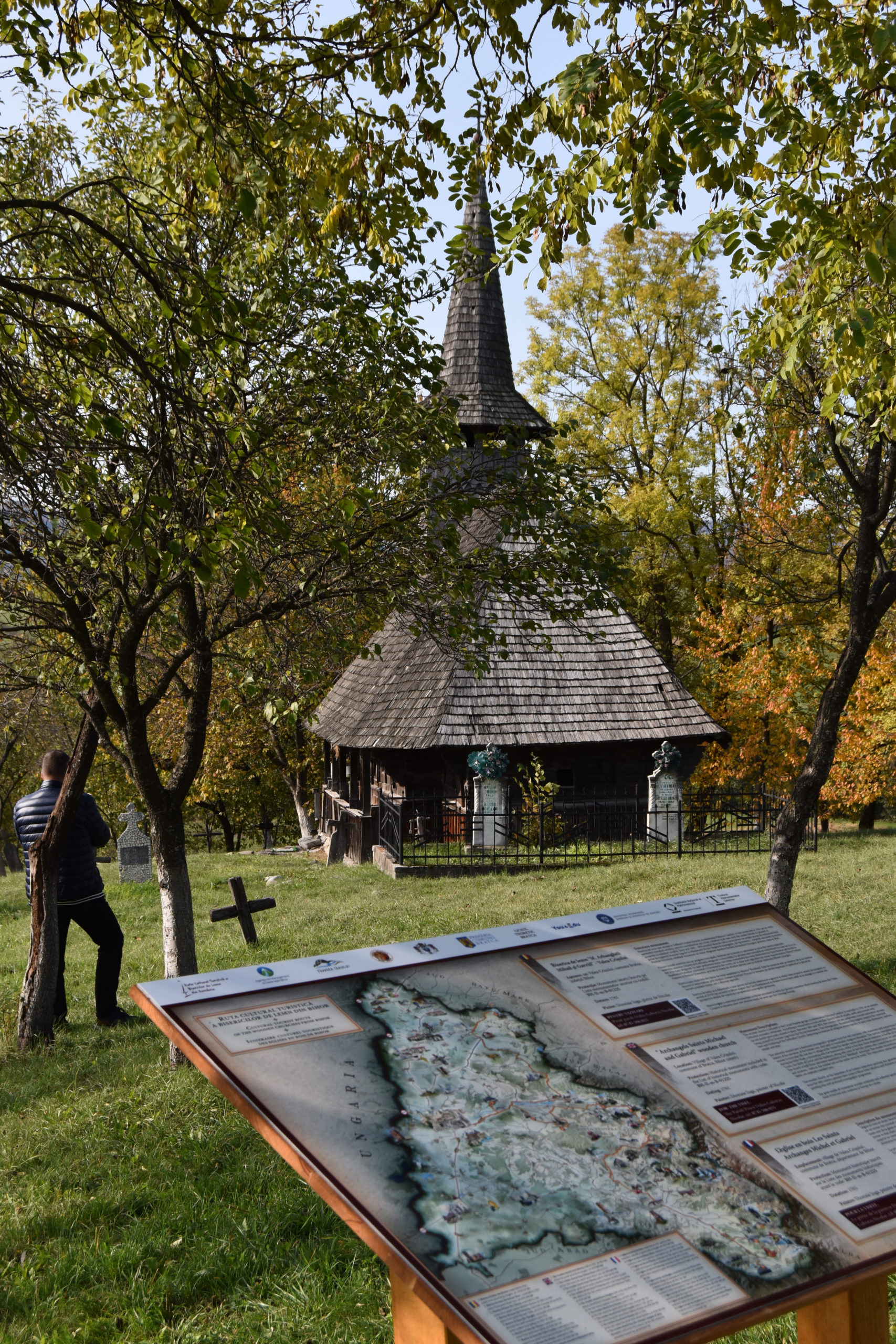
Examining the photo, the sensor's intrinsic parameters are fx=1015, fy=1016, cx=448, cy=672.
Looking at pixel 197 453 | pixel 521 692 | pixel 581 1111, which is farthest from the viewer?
pixel 521 692

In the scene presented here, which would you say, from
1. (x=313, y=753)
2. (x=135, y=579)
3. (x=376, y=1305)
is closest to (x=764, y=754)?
(x=313, y=753)

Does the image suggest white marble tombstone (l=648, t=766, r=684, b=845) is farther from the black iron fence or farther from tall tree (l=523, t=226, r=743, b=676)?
tall tree (l=523, t=226, r=743, b=676)

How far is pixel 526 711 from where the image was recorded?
678 inches

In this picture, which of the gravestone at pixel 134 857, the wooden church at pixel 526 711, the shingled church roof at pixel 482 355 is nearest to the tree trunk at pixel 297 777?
the wooden church at pixel 526 711

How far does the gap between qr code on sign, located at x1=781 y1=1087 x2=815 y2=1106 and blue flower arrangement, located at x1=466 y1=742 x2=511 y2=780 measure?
1336cm

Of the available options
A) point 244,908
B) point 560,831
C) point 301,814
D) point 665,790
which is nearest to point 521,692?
point 560,831

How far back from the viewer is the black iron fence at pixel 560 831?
51.0 feet

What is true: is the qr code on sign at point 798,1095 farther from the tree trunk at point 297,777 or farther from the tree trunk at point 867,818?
the tree trunk at point 867,818

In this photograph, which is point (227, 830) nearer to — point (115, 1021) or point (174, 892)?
point (115, 1021)

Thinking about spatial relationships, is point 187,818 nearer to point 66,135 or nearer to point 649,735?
point 649,735

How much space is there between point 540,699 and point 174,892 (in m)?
11.1

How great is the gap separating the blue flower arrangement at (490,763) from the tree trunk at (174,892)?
9.37 meters

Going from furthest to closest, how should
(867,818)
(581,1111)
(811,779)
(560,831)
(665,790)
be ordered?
(867,818) < (665,790) < (560,831) < (811,779) < (581,1111)

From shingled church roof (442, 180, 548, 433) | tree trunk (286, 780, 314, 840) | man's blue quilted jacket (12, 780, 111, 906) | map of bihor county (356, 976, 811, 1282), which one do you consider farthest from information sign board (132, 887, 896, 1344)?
tree trunk (286, 780, 314, 840)
